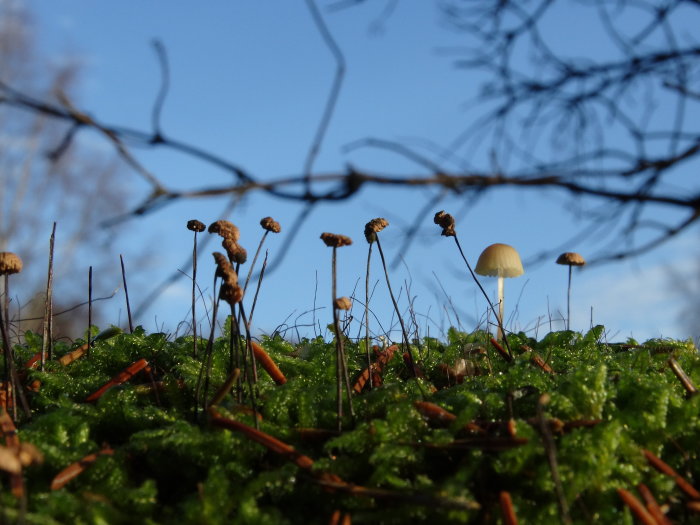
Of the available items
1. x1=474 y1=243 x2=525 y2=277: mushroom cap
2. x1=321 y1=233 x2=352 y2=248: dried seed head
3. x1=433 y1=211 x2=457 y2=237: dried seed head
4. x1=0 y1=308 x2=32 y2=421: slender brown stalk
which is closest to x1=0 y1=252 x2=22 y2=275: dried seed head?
x1=0 y1=308 x2=32 y2=421: slender brown stalk

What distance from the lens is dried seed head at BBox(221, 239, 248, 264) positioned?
6.03ft

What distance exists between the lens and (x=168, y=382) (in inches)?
76.3

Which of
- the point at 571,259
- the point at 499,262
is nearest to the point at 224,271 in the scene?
the point at 571,259

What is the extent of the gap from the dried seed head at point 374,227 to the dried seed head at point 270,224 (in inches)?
11.7

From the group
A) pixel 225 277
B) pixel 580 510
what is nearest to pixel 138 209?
pixel 225 277

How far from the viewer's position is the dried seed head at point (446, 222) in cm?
210

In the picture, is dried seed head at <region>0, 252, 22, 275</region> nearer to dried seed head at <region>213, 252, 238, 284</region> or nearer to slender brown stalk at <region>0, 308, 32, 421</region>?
slender brown stalk at <region>0, 308, 32, 421</region>

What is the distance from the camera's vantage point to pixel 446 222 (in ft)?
6.93

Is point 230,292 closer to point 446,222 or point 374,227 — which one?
point 374,227

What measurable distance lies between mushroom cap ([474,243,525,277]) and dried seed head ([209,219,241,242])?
2776 mm

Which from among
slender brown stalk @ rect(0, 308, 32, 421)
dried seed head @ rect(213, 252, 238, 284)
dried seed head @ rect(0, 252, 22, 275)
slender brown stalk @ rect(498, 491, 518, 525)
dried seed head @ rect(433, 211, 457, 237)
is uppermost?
dried seed head @ rect(433, 211, 457, 237)

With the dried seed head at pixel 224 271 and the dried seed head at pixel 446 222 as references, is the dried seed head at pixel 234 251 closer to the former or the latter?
the dried seed head at pixel 224 271

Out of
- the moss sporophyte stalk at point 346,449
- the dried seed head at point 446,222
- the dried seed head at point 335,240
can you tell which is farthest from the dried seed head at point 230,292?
the dried seed head at point 446,222

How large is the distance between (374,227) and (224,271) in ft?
1.79
